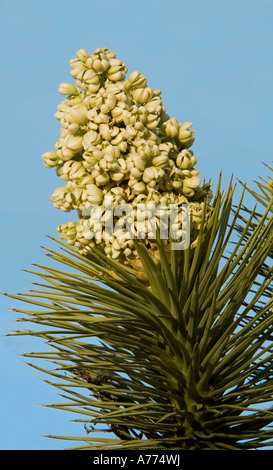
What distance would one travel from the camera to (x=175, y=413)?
4.44m

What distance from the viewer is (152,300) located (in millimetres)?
4430

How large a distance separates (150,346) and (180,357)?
19 centimetres

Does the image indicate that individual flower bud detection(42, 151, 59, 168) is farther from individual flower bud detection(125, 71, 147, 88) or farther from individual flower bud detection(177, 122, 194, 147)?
individual flower bud detection(177, 122, 194, 147)

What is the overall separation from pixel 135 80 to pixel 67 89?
1.39 ft

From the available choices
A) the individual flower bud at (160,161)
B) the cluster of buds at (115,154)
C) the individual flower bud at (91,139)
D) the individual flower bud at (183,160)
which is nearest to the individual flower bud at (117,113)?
the cluster of buds at (115,154)

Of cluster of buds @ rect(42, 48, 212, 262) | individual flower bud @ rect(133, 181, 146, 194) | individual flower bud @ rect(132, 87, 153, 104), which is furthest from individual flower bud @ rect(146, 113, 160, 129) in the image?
individual flower bud @ rect(133, 181, 146, 194)

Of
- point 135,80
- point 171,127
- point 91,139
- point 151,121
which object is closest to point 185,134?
point 171,127

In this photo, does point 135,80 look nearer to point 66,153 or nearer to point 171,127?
point 171,127

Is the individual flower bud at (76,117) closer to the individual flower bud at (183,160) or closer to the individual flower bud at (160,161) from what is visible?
the individual flower bud at (160,161)

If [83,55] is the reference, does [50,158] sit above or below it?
below

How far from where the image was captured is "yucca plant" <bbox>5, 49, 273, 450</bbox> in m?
4.52

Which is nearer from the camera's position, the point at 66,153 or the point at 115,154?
the point at 115,154

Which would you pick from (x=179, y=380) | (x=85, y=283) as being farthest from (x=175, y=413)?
(x=85, y=283)
